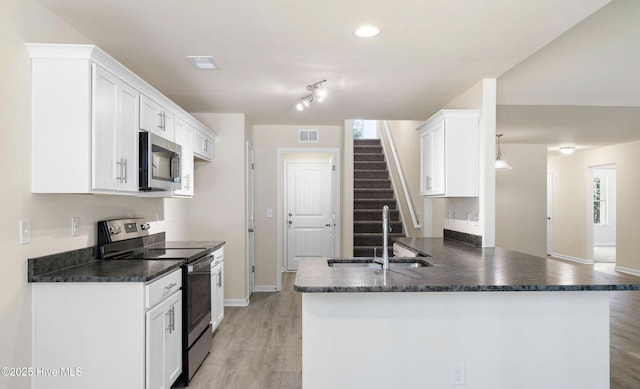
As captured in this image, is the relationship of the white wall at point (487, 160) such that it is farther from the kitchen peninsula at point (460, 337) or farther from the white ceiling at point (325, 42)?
the kitchen peninsula at point (460, 337)

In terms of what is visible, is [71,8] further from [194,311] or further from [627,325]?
[627,325]

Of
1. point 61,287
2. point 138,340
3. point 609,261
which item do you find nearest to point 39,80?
point 61,287

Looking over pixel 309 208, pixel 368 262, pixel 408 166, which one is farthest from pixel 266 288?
pixel 368 262

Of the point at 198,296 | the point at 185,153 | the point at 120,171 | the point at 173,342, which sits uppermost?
the point at 185,153

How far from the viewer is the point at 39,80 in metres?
2.05

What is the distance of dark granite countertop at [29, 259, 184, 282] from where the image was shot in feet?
6.87

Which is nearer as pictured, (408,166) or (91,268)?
(91,268)

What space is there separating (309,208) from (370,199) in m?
1.27

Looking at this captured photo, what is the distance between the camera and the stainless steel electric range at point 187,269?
2.75 meters

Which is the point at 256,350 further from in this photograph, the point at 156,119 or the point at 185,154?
the point at 156,119

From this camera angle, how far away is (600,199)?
35.4ft

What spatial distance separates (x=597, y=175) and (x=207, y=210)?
1098cm

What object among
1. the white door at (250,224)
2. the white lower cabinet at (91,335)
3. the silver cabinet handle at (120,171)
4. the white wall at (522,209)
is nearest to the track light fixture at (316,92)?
the white door at (250,224)

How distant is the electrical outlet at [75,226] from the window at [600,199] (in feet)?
40.6
